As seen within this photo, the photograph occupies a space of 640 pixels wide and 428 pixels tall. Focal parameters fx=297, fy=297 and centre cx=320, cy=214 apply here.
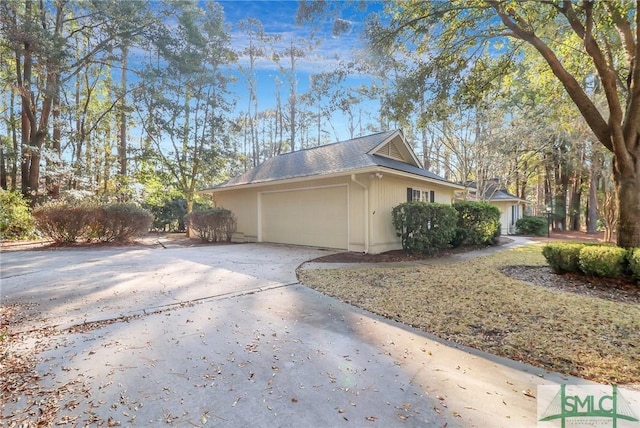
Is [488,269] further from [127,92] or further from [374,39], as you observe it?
[127,92]

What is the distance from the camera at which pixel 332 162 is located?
1064 centimetres

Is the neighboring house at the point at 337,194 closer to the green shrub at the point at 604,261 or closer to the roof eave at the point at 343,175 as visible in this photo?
the roof eave at the point at 343,175

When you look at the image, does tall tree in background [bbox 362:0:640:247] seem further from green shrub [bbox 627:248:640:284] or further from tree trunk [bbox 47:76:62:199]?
tree trunk [bbox 47:76:62:199]

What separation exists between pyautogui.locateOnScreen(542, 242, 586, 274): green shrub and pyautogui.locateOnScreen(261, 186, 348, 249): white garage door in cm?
536

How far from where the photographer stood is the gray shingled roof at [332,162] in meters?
9.64

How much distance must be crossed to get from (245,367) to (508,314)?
349cm

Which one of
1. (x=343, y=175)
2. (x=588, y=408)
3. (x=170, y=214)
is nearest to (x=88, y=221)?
(x=343, y=175)

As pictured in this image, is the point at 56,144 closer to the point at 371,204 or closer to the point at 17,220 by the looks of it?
the point at 17,220

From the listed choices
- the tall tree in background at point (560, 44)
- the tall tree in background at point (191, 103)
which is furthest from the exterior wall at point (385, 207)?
the tall tree in background at point (191, 103)

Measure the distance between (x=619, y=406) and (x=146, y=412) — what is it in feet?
11.0

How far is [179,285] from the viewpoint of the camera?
521 cm

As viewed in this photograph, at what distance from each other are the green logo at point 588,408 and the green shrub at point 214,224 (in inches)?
471

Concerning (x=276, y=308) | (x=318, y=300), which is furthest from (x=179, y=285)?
(x=318, y=300)

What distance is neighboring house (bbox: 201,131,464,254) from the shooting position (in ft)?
30.3
